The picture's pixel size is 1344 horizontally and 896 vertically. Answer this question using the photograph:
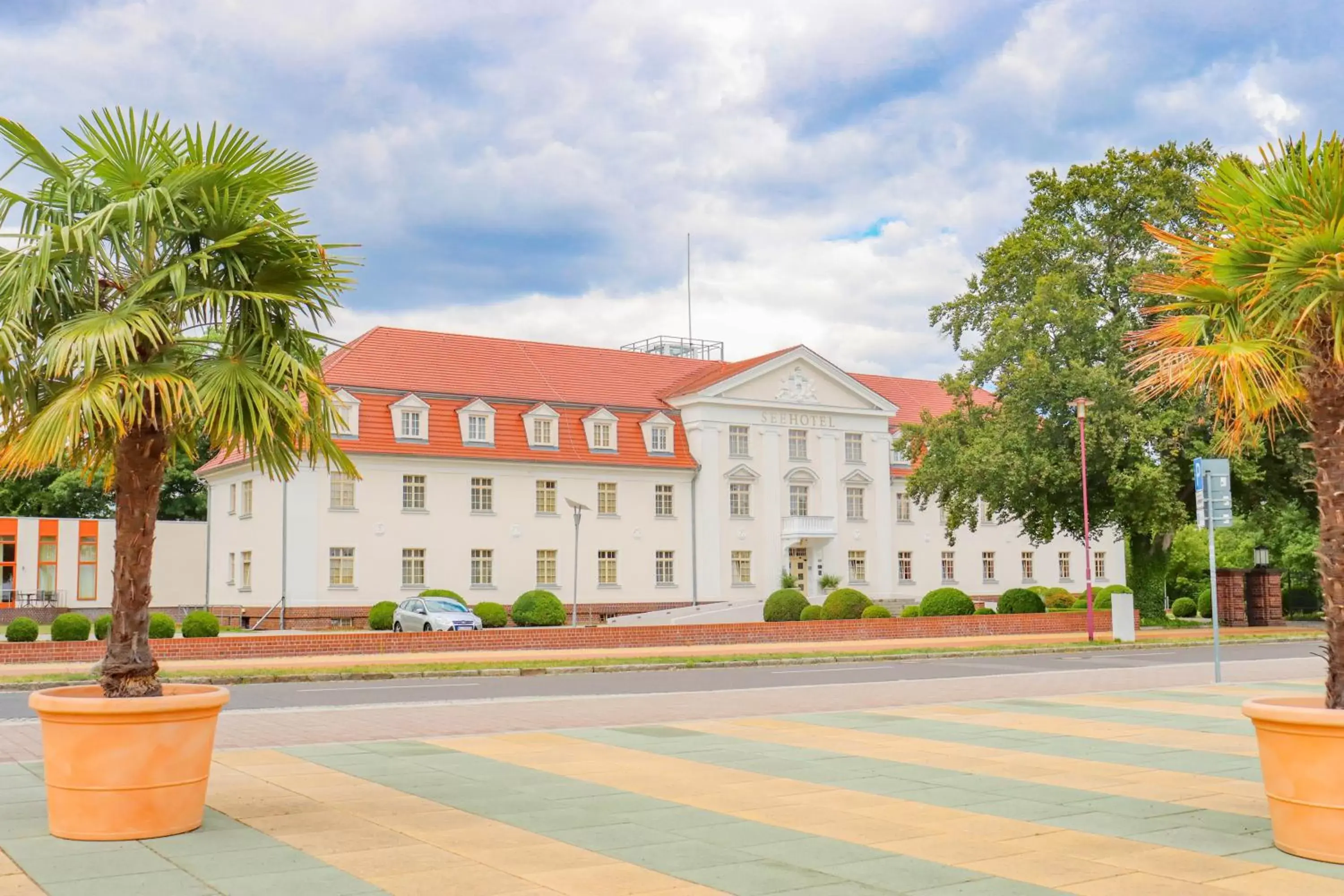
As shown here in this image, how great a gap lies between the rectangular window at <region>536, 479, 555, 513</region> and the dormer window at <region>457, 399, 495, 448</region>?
2.70m

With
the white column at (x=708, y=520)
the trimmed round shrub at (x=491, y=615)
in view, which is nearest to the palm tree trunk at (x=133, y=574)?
the trimmed round shrub at (x=491, y=615)

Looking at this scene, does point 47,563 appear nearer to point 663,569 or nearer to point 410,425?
point 410,425

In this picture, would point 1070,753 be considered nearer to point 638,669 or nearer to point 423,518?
point 638,669

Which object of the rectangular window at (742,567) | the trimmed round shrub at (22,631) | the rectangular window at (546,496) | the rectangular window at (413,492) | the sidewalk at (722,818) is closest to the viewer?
the sidewalk at (722,818)

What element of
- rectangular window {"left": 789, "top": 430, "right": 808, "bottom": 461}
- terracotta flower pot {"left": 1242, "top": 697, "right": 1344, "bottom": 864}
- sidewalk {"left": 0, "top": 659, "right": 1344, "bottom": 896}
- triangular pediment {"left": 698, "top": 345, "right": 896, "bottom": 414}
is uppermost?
triangular pediment {"left": 698, "top": 345, "right": 896, "bottom": 414}

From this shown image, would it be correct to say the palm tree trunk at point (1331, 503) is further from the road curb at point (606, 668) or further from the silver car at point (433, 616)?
the silver car at point (433, 616)

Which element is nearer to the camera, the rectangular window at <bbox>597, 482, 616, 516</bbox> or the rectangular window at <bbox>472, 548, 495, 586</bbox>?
the rectangular window at <bbox>472, 548, 495, 586</bbox>

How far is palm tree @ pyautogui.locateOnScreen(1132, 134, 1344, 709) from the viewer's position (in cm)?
750

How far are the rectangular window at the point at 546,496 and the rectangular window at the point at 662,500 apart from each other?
4748 millimetres

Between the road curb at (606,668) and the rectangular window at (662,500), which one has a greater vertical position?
the rectangular window at (662,500)

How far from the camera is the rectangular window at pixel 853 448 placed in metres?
58.8

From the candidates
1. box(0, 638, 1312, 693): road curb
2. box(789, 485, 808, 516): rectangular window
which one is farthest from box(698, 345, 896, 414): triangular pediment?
box(0, 638, 1312, 693): road curb

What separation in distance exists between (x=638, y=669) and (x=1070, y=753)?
1466 cm

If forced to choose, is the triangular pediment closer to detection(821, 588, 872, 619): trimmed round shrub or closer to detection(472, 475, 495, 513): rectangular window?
detection(472, 475, 495, 513): rectangular window
